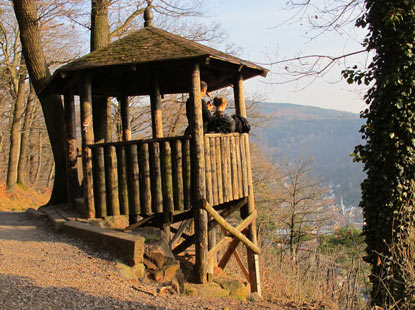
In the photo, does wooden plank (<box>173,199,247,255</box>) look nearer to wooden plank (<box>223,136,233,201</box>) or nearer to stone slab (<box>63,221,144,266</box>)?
wooden plank (<box>223,136,233,201</box>)

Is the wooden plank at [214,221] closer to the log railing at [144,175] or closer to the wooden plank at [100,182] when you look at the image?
the log railing at [144,175]

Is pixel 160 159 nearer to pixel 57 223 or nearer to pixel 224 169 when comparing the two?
pixel 224 169

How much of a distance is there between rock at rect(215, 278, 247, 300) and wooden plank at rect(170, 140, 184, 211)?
4.99 ft

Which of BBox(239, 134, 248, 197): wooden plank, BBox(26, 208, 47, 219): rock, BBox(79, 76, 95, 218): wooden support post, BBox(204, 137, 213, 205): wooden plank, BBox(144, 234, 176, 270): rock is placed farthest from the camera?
BBox(26, 208, 47, 219): rock

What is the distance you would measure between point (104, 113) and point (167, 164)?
411 cm

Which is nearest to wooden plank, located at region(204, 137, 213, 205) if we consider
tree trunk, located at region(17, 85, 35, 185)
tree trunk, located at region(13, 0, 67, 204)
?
tree trunk, located at region(13, 0, 67, 204)

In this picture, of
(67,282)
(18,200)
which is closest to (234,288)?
(67,282)

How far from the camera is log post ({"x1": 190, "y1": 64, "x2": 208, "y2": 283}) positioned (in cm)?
696

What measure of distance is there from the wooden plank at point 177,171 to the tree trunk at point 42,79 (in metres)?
4.06

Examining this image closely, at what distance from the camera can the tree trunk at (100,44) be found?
1028cm

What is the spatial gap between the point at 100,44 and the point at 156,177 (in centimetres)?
575

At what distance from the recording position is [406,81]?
732 centimetres

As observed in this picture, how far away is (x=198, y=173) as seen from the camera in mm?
6977

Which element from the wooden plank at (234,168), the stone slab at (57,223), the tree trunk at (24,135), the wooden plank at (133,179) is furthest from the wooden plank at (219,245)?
the tree trunk at (24,135)
